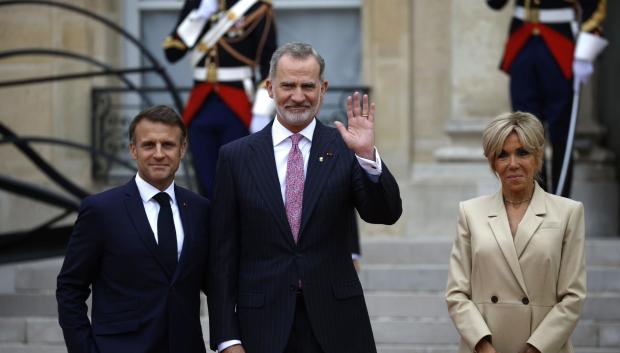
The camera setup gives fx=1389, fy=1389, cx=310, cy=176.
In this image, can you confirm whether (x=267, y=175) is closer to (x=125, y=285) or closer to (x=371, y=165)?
(x=371, y=165)

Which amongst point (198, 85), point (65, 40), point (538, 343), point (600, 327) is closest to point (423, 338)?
point (600, 327)

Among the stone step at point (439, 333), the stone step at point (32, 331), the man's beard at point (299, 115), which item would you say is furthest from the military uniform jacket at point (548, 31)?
the man's beard at point (299, 115)

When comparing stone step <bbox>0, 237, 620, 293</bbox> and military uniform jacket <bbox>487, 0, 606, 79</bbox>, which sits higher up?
military uniform jacket <bbox>487, 0, 606, 79</bbox>

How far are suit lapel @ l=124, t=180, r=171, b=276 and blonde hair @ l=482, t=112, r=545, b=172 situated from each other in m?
1.25

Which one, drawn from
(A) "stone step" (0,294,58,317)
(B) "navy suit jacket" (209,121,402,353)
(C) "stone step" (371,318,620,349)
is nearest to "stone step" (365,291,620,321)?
(C) "stone step" (371,318,620,349)

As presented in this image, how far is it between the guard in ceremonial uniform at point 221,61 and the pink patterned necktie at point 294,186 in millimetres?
3214

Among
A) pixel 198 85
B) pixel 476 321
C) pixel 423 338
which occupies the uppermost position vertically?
pixel 198 85

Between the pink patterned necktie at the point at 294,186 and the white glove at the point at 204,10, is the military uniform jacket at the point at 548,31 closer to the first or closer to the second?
the white glove at the point at 204,10

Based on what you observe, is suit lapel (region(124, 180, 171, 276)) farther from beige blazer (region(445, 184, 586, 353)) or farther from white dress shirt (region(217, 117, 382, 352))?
beige blazer (region(445, 184, 586, 353))

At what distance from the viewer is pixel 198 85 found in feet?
27.1

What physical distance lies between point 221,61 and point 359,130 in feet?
12.1

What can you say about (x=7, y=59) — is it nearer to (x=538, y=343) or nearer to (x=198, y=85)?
(x=198, y=85)

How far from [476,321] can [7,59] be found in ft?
22.6

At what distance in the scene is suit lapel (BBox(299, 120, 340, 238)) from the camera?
4.71 m
